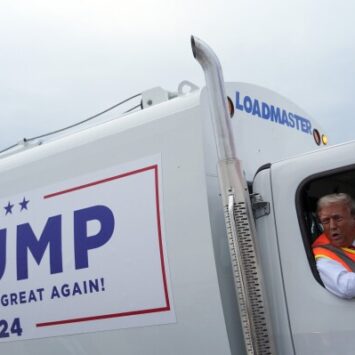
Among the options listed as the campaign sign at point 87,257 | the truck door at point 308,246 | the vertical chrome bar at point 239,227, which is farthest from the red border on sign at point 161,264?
the truck door at point 308,246

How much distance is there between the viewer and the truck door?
2.43 meters

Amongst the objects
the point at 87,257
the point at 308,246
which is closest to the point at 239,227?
the point at 308,246

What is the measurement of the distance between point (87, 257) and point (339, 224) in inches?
A: 53.1

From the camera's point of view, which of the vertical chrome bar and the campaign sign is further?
the campaign sign

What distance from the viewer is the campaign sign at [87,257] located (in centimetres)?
281

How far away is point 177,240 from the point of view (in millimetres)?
2715

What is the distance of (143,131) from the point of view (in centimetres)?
304

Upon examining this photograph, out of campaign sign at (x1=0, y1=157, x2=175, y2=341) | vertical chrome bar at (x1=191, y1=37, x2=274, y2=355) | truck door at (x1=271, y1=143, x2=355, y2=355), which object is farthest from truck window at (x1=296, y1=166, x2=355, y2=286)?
campaign sign at (x1=0, y1=157, x2=175, y2=341)

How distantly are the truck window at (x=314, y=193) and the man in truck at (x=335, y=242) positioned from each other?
3cm

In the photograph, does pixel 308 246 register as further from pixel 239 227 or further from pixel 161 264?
pixel 161 264

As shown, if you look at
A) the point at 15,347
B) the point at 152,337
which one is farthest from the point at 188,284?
the point at 15,347

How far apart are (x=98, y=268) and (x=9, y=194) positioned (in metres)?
1.00

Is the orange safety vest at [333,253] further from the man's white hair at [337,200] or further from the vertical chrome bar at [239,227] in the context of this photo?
the vertical chrome bar at [239,227]

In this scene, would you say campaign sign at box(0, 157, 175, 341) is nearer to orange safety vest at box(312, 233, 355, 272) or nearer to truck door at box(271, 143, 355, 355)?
truck door at box(271, 143, 355, 355)
